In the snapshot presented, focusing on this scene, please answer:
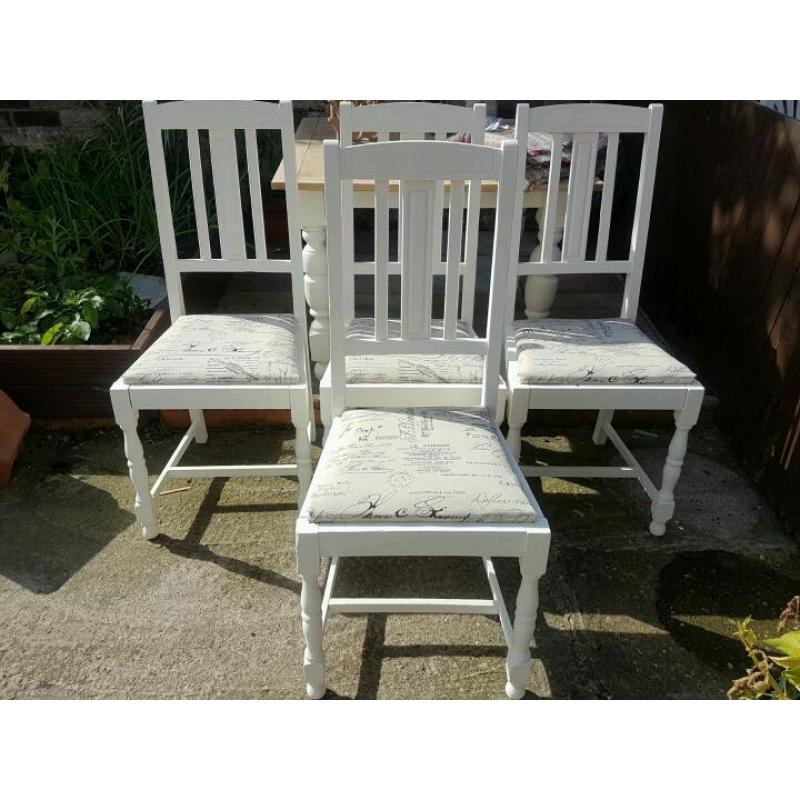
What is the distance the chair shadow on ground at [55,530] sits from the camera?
214cm

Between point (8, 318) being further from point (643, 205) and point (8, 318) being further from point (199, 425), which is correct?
point (643, 205)

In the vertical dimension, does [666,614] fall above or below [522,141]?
below

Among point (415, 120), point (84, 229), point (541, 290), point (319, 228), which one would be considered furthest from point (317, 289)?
point (84, 229)

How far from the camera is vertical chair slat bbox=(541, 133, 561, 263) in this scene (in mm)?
2262

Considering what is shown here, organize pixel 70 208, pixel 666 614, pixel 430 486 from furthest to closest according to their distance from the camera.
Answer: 1. pixel 70 208
2. pixel 666 614
3. pixel 430 486

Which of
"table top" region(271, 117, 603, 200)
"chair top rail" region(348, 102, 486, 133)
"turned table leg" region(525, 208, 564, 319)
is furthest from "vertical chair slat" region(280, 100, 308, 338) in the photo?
"turned table leg" region(525, 208, 564, 319)

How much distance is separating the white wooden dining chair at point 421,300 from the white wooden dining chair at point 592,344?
0.46 ft

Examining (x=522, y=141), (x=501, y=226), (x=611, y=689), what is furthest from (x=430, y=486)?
(x=522, y=141)

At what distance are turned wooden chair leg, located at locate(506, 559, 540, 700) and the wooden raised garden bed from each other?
1831 mm

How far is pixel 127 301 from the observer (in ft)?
10.0

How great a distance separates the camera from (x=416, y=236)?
1712mm

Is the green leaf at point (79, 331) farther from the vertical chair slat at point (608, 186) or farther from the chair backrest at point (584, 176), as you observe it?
the vertical chair slat at point (608, 186)

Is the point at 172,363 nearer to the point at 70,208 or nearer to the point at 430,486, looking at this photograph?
the point at 430,486

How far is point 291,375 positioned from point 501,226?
0.77 m
